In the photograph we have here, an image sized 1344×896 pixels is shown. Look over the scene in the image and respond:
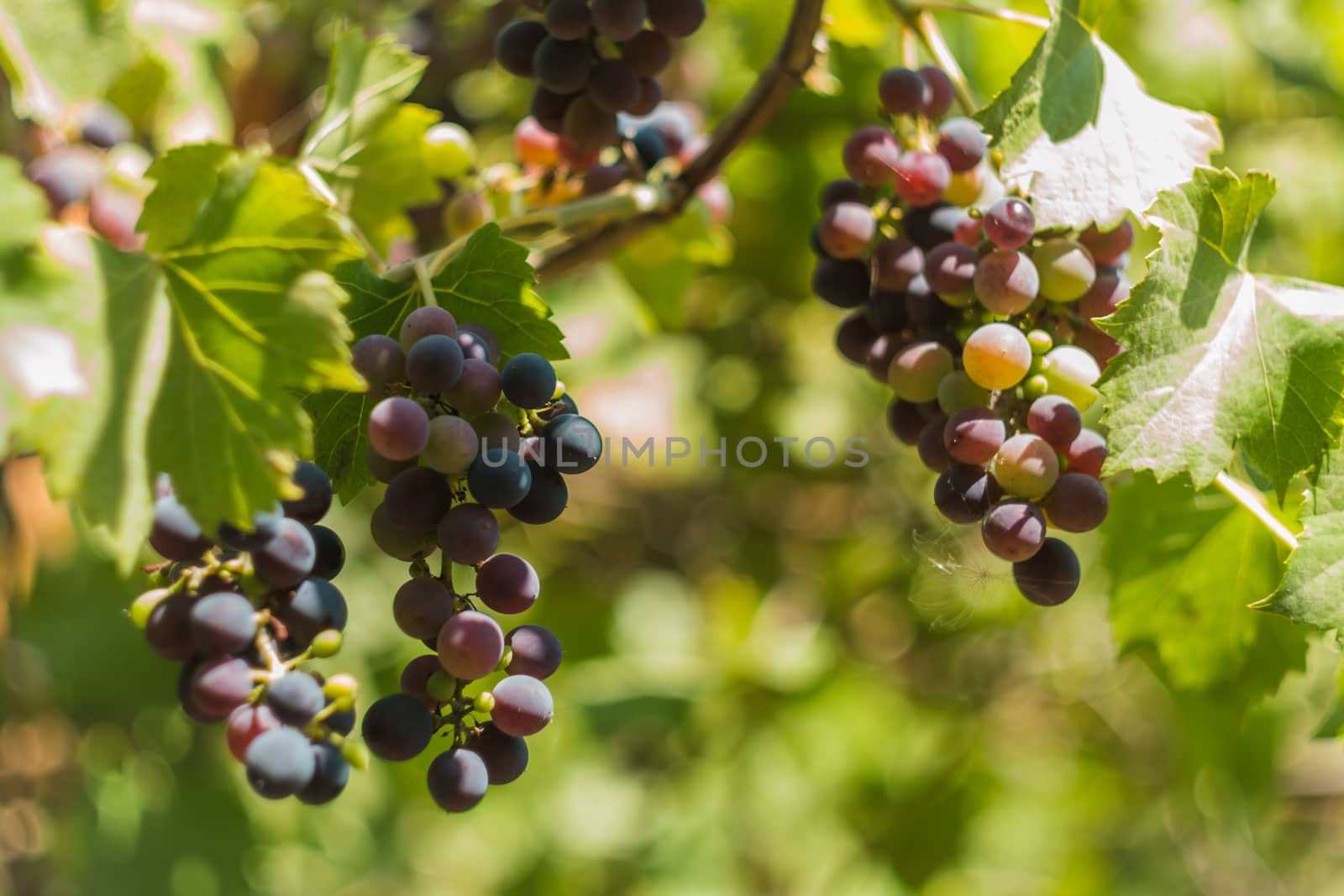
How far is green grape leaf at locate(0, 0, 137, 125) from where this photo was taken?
1.06m

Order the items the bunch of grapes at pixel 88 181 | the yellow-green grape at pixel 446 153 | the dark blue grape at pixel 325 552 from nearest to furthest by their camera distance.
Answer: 1. the dark blue grape at pixel 325 552
2. the yellow-green grape at pixel 446 153
3. the bunch of grapes at pixel 88 181

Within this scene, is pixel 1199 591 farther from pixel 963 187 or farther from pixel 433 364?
pixel 433 364

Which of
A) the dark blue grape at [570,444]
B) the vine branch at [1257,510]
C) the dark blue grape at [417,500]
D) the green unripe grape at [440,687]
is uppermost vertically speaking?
the dark blue grape at [570,444]

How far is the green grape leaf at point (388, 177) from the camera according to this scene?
1009mm

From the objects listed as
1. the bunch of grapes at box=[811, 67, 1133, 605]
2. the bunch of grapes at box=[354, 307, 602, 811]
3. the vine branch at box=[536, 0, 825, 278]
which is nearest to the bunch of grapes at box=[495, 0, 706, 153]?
the vine branch at box=[536, 0, 825, 278]

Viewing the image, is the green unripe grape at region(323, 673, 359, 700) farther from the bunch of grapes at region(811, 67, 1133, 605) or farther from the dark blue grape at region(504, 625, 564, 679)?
the bunch of grapes at region(811, 67, 1133, 605)

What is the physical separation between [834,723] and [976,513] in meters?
1.17

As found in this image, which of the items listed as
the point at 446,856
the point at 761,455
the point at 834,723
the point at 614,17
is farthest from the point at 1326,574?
the point at 446,856

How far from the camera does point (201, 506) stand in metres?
0.63

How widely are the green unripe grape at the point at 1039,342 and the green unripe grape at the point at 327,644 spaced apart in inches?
21.3

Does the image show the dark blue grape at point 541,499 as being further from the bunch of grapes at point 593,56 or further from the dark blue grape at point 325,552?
the bunch of grapes at point 593,56

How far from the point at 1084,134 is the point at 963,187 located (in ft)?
0.41

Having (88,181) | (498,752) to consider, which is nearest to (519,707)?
(498,752)

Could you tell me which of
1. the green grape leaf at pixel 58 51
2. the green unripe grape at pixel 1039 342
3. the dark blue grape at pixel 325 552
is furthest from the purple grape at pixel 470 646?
the green grape leaf at pixel 58 51
